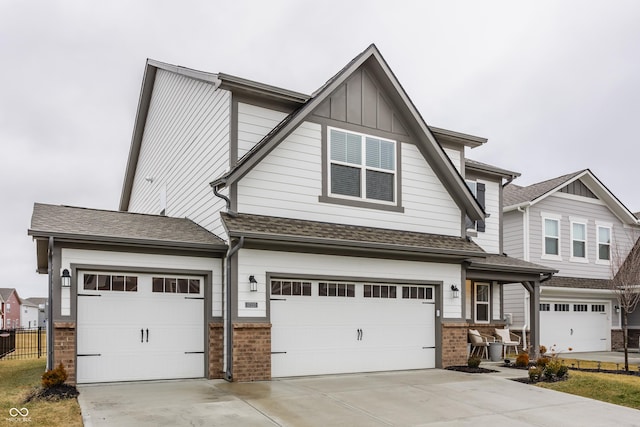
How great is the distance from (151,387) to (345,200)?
19.9 ft

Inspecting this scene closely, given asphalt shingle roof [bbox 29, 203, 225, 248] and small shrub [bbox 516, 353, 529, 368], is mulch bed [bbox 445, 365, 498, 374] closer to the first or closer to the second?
small shrub [bbox 516, 353, 529, 368]

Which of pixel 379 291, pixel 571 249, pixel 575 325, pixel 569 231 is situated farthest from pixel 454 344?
pixel 569 231

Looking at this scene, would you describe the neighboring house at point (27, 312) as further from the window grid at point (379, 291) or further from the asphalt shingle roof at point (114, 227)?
the window grid at point (379, 291)

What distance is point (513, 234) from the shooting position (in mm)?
21344

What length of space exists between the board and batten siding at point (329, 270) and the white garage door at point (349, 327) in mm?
293

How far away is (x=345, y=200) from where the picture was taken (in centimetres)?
1342

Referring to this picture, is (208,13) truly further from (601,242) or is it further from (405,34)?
(601,242)

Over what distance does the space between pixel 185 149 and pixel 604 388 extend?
11.9 meters

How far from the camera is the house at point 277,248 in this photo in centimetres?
1105

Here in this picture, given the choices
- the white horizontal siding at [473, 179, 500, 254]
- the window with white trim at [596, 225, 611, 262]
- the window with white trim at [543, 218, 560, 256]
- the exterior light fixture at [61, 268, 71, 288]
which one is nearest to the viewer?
the exterior light fixture at [61, 268, 71, 288]

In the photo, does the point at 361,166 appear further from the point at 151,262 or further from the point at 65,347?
the point at 65,347

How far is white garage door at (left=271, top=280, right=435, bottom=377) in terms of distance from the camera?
480 inches

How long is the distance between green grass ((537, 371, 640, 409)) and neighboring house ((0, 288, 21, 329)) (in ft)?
233

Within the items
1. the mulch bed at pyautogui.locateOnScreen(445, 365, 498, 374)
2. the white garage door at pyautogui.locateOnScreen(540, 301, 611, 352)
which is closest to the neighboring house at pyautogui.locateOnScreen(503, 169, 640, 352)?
the white garage door at pyautogui.locateOnScreen(540, 301, 611, 352)
